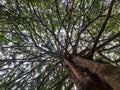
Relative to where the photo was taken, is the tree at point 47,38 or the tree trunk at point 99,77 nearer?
the tree trunk at point 99,77

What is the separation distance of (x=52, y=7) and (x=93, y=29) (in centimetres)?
179

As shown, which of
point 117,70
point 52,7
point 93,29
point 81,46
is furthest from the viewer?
point 81,46

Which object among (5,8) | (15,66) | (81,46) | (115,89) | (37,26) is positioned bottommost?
(115,89)

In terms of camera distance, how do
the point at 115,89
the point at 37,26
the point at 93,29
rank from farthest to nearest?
1. the point at 93,29
2. the point at 37,26
3. the point at 115,89

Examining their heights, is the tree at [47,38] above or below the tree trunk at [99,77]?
above

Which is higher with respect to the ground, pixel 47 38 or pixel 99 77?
pixel 47 38

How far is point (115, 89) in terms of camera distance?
2.23 m

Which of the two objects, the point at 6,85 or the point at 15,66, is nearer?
the point at 6,85

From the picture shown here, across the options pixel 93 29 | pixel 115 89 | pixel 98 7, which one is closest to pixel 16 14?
pixel 98 7

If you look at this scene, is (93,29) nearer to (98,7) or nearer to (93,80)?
(98,7)

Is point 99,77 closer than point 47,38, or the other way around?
point 99,77

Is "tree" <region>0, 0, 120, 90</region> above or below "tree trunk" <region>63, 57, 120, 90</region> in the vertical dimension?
above

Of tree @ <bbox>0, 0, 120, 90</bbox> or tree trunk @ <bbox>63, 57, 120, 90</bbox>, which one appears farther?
tree @ <bbox>0, 0, 120, 90</bbox>

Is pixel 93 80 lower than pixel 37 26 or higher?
lower
